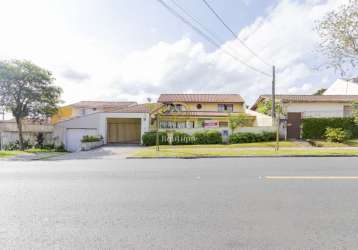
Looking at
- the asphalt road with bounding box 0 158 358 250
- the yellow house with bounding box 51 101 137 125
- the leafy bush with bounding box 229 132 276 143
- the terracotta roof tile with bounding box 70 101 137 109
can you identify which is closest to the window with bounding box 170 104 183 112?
the yellow house with bounding box 51 101 137 125

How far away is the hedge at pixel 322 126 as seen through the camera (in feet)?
68.4

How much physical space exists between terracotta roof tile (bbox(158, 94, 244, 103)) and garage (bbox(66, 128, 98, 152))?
1186 centimetres

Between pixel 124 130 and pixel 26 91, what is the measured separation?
9.81 meters

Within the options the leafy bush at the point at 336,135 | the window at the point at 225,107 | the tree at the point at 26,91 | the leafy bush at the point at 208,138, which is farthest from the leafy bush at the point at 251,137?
the tree at the point at 26,91

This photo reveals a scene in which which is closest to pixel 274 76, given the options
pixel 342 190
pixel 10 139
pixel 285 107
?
pixel 285 107

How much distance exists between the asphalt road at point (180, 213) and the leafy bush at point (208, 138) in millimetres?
14016

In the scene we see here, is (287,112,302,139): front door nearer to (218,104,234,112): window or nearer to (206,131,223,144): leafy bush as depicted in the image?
(206,131,223,144): leafy bush

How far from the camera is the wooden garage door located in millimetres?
26422

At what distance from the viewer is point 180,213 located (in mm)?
4223

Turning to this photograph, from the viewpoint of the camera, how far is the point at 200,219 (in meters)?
3.94

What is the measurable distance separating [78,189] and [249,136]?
16.8 metres

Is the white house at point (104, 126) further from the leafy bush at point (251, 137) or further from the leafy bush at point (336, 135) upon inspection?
the leafy bush at point (336, 135)

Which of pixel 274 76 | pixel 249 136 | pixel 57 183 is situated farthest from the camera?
pixel 274 76

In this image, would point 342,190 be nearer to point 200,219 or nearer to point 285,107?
point 200,219
